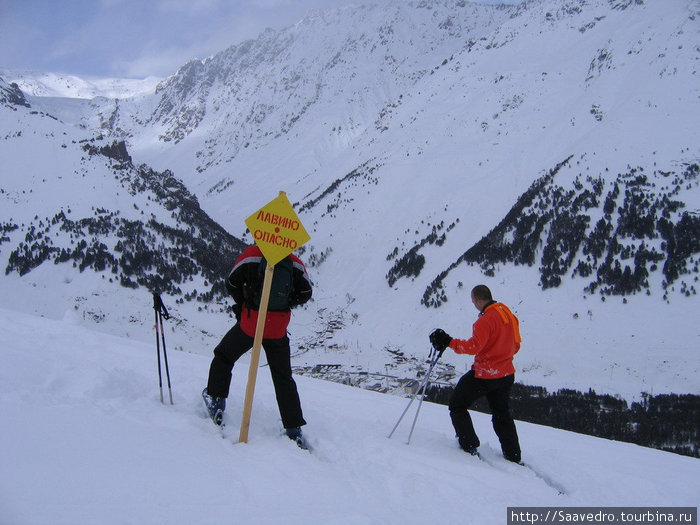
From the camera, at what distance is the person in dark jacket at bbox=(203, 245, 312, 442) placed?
4.22 meters

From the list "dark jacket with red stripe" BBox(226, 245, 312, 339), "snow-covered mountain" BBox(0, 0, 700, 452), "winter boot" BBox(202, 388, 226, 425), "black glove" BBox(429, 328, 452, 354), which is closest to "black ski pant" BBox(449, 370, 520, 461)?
"black glove" BBox(429, 328, 452, 354)

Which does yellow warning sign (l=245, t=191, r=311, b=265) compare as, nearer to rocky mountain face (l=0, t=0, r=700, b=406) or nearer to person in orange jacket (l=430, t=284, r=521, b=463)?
person in orange jacket (l=430, t=284, r=521, b=463)

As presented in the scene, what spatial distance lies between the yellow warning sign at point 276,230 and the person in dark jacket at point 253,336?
0.22 metres

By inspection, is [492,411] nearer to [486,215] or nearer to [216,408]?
[216,408]

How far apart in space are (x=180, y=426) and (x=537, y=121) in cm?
4884

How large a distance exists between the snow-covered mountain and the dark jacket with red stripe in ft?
54.4

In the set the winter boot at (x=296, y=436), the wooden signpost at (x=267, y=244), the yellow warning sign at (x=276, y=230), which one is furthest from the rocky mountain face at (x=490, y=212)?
the yellow warning sign at (x=276, y=230)

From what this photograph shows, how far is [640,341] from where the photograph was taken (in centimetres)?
1895

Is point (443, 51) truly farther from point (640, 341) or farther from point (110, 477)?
point (110, 477)

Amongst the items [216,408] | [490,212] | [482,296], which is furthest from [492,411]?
[490,212]

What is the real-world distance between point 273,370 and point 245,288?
85cm

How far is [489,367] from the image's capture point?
16.4 feet

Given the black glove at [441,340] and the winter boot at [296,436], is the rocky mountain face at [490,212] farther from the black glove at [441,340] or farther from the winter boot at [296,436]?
the winter boot at [296,436]

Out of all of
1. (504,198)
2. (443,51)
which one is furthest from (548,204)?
(443,51)
